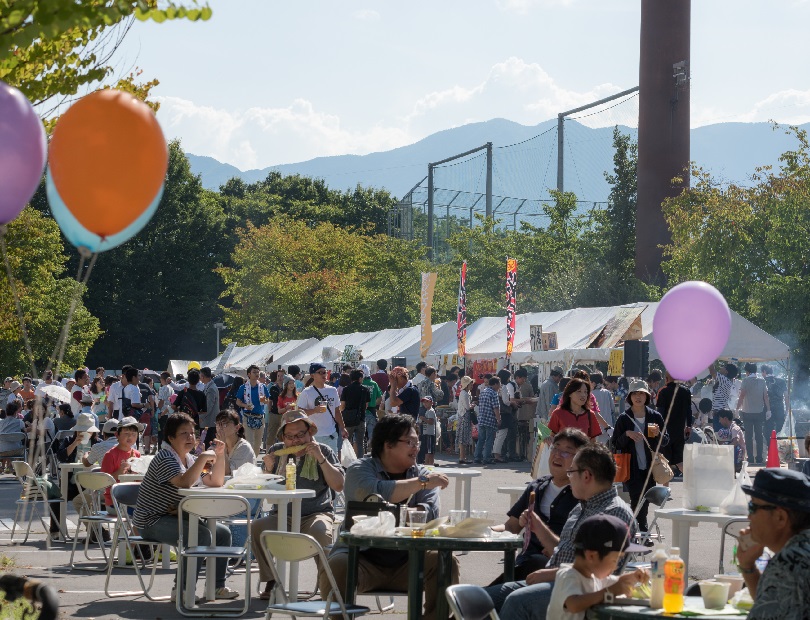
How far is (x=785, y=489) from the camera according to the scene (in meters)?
4.77

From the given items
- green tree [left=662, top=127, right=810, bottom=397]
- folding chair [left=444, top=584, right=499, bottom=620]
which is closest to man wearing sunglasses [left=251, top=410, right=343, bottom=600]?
folding chair [left=444, top=584, right=499, bottom=620]

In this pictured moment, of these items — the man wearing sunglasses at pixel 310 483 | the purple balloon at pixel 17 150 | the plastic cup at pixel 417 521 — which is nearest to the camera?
the purple balloon at pixel 17 150

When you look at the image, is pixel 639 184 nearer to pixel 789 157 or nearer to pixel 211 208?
pixel 789 157

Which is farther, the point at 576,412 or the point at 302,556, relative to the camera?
the point at 576,412

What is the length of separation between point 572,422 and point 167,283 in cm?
6322

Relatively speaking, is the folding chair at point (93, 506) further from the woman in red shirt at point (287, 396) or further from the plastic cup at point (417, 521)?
the woman in red shirt at point (287, 396)

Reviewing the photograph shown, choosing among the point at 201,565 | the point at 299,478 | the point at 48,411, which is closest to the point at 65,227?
the point at 299,478

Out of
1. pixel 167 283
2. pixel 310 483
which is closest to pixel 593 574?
pixel 310 483

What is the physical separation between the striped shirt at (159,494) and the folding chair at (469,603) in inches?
179

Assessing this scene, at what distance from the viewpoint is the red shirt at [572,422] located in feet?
40.1

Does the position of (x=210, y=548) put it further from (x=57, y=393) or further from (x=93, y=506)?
(x=57, y=393)

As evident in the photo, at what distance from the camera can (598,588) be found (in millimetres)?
5621

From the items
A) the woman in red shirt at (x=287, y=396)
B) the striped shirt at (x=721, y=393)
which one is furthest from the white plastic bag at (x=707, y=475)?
the striped shirt at (x=721, y=393)

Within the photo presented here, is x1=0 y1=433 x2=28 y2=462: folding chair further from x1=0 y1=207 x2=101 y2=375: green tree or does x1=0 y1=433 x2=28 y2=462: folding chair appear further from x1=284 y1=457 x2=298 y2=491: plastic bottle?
x1=284 y1=457 x2=298 y2=491: plastic bottle
